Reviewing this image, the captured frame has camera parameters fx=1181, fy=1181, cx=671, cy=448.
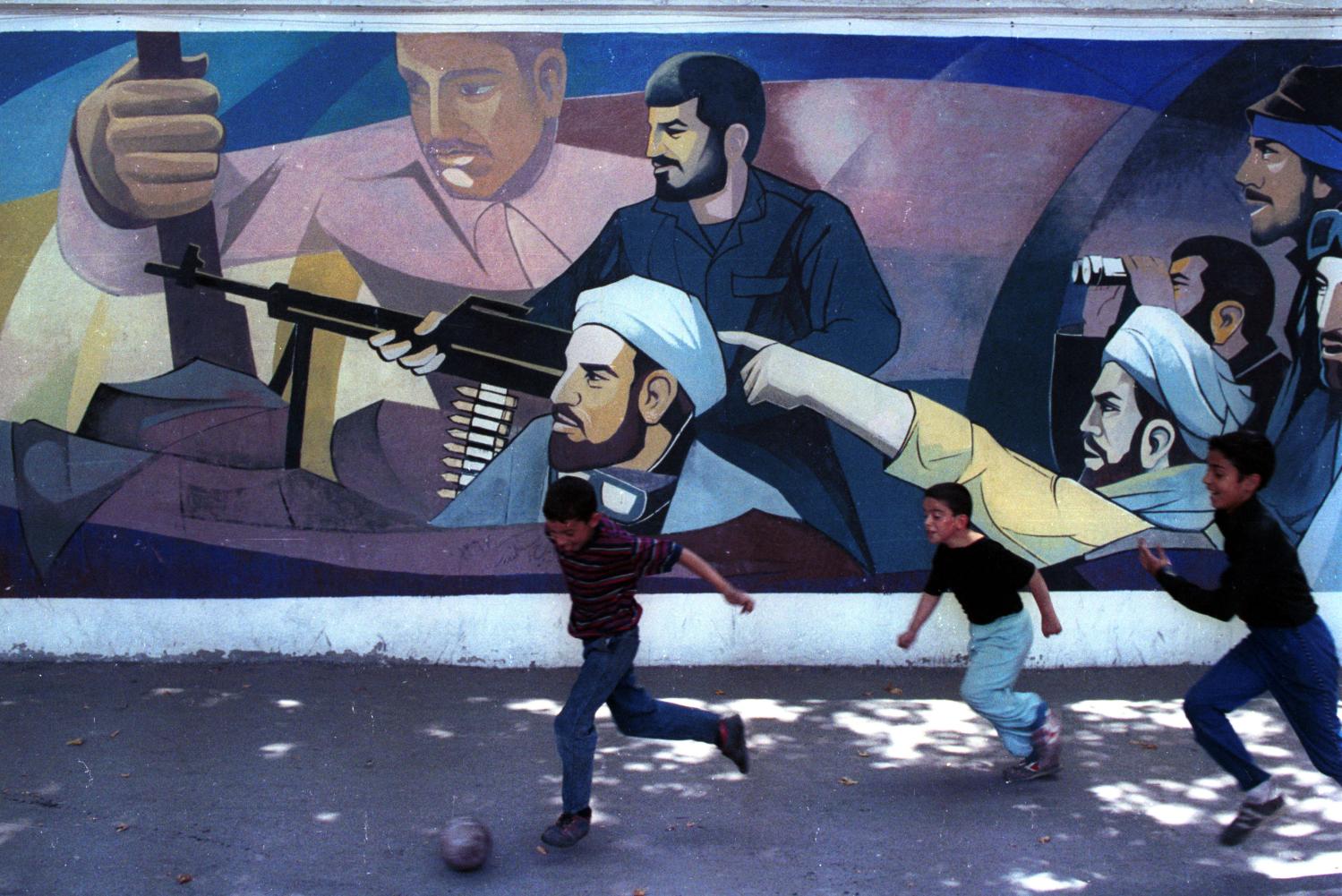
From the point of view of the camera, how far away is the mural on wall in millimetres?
6621

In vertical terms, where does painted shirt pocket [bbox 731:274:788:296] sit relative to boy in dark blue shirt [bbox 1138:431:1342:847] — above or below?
above

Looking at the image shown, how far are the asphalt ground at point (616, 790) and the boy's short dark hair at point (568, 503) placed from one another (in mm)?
1294

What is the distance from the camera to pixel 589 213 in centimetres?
668

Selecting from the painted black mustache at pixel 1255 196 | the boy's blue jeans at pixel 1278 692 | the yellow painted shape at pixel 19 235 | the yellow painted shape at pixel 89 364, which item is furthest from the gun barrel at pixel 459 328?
the painted black mustache at pixel 1255 196

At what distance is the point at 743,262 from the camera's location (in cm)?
673

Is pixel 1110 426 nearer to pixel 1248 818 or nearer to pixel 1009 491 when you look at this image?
pixel 1009 491

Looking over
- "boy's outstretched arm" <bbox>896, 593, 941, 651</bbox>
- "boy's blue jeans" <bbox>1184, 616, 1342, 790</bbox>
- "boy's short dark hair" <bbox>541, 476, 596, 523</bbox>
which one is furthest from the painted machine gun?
"boy's blue jeans" <bbox>1184, 616, 1342, 790</bbox>

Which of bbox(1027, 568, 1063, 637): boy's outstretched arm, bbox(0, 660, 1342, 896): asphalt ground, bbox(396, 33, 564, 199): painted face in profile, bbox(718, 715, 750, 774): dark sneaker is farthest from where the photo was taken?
bbox(396, 33, 564, 199): painted face in profile

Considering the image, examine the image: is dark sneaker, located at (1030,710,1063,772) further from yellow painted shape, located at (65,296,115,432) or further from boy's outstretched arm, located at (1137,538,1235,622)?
yellow painted shape, located at (65,296,115,432)

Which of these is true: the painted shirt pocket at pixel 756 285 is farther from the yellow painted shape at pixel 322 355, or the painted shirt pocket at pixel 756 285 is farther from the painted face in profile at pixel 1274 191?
the painted face in profile at pixel 1274 191

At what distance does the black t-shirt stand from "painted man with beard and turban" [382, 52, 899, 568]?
1.75 meters

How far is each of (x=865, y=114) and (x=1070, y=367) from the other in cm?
188

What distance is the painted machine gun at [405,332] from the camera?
6660 mm

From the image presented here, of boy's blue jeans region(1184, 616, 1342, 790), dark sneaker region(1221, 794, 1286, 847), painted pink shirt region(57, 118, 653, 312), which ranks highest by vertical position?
painted pink shirt region(57, 118, 653, 312)
